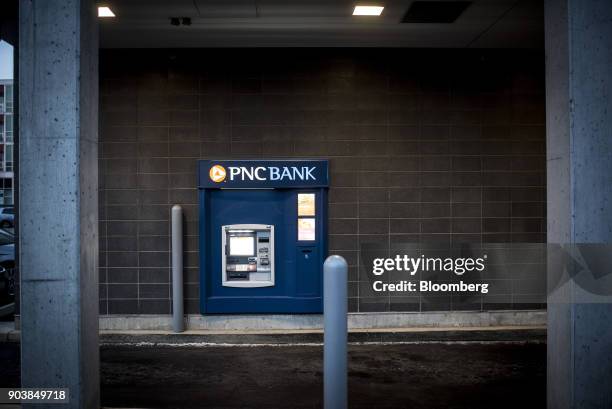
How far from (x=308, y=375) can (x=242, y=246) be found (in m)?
2.53

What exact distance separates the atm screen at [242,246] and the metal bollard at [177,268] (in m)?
0.75

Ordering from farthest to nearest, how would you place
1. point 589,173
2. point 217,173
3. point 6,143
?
point 6,143 → point 217,173 → point 589,173

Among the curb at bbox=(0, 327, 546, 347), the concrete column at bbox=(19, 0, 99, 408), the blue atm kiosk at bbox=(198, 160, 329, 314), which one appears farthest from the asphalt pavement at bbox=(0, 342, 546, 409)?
the concrete column at bbox=(19, 0, 99, 408)

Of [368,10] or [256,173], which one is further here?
[256,173]

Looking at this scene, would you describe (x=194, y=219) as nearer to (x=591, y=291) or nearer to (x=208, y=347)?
(x=208, y=347)

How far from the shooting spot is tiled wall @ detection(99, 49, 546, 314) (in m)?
7.61

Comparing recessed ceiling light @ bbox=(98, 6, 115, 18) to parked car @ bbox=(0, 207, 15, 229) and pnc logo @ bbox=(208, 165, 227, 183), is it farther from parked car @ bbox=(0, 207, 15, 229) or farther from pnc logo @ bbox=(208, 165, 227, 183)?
parked car @ bbox=(0, 207, 15, 229)

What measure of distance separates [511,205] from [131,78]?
20.0 ft

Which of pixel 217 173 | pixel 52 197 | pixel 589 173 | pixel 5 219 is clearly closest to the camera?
pixel 52 197

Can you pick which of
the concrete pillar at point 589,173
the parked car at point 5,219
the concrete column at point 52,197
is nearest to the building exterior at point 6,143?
the parked car at point 5,219

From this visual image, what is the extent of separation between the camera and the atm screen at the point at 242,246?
7.53 metres

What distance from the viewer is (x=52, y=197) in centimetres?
372

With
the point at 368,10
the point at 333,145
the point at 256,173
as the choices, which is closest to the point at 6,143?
the point at 256,173

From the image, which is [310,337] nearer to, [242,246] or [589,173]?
[242,246]
